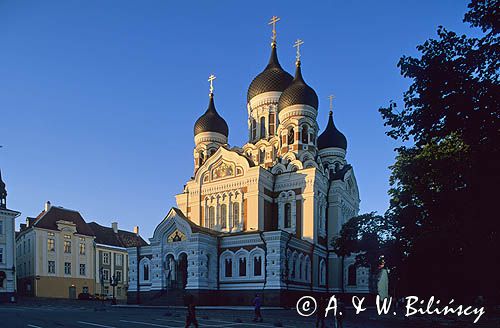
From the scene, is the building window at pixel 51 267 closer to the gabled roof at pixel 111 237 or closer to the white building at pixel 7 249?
the white building at pixel 7 249

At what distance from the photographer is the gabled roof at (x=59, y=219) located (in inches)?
2085

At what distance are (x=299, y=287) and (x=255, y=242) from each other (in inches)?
204

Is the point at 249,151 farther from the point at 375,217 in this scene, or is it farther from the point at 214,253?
the point at 375,217

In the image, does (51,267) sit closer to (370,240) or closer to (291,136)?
(291,136)

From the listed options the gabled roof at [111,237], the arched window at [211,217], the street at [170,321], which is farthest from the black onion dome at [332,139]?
the gabled roof at [111,237]

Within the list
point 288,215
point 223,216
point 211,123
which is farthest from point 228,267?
point 211,123

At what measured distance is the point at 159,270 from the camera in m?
35.9

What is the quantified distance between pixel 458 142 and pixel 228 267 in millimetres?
22668

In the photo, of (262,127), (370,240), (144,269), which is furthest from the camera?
(262,127)

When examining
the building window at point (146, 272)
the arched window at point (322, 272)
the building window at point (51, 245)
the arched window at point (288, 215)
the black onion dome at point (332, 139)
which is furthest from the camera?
the building window at point (51, 245)

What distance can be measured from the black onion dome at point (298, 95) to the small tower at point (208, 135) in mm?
7769

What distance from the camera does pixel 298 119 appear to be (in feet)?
135

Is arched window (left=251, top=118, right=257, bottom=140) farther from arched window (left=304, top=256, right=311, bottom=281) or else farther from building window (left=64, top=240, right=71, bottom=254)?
building window (left=64, top=240, right=71, bottom=254)

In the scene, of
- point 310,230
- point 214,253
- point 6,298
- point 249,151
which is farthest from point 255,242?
point 6,298
